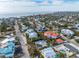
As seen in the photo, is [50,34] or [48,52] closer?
[48,52]

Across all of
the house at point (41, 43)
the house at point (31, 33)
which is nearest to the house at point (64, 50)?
the house at point (41, 43)

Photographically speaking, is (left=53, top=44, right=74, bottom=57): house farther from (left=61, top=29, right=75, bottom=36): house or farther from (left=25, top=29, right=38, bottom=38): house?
(left=25, top=29, right=38, bottom=38): house

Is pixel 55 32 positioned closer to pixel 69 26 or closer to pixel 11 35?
pixel 69 26

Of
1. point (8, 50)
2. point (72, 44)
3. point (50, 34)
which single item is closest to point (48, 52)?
point (50, 34)

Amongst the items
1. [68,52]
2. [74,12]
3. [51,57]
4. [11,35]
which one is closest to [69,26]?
[74,12]

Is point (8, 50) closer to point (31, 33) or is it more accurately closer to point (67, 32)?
point (31, 33)

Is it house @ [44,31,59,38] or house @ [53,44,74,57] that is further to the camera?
house @ [44,31,59,38]

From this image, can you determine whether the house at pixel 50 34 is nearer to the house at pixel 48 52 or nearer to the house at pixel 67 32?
the house at pixel 67 32

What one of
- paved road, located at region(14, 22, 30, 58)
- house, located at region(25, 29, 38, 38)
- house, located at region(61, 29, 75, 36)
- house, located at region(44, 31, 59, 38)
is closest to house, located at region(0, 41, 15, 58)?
paved road, located at region(14, 22, 30, 58)
